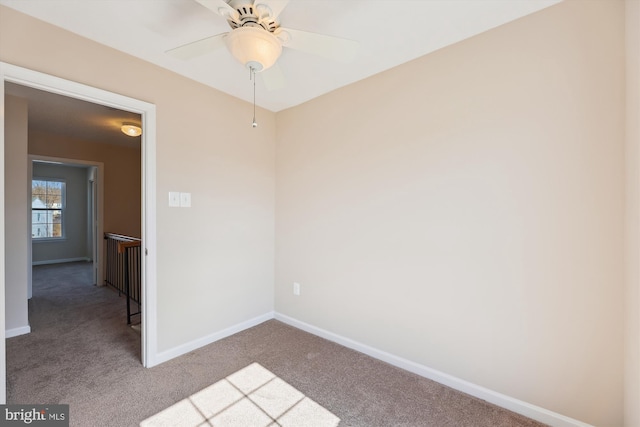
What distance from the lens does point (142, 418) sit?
5.36 ft

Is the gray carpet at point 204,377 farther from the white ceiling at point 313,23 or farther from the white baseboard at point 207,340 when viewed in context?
the white ceiling at point 313,23

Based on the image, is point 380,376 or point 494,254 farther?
point 380,376

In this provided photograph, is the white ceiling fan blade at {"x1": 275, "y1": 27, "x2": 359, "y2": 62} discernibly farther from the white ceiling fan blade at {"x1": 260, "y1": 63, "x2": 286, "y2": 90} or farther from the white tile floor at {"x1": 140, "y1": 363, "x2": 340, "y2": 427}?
the white tile floor at {"x1": 140, "y1": 363, "x2": 340, "y2": 427}

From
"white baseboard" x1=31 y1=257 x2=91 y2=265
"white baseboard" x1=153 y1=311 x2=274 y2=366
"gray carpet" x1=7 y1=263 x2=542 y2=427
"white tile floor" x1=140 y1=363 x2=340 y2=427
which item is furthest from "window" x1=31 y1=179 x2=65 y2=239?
"white tile floor" x1=140 y1=363 x2=340 y2=427

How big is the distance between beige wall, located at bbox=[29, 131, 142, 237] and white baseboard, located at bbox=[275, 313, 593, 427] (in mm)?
4343

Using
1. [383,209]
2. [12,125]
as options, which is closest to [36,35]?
[12,125]

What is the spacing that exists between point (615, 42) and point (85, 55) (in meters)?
3.16

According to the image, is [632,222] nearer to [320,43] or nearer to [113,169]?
[320,43]

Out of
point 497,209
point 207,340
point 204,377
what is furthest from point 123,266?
point 497,209

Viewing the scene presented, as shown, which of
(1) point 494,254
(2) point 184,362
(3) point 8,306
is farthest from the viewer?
(3) point 8,306

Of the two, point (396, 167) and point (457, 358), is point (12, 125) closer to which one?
point (396, 167)

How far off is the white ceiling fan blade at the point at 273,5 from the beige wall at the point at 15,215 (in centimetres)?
325

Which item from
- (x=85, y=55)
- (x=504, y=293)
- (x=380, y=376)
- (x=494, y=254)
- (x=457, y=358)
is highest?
(x=85, y=55)

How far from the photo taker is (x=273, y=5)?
1238 millimetres
